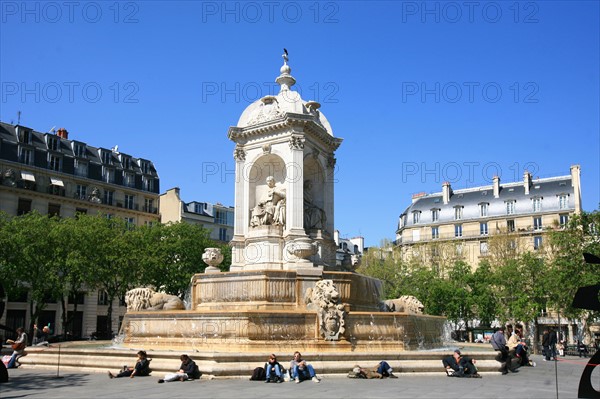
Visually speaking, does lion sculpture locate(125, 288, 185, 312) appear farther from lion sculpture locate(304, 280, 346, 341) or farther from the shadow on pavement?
lion sculpture locate(304, 280, 346, 341)

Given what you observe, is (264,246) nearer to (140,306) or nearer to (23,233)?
(140,306)

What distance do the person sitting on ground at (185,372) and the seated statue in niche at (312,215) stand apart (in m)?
10.7

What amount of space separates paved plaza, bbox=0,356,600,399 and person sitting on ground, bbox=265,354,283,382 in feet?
1.39

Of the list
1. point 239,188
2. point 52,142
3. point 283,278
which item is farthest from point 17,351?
point 52,142

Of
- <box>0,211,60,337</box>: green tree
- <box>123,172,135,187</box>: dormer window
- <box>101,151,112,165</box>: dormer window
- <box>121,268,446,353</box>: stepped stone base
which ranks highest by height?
<box>101,151,112,165</box>: dormer window

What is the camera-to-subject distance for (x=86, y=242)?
4709cm

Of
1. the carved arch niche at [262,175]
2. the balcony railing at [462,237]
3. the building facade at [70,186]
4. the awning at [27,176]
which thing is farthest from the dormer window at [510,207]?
the carved arch niche at [262,175]

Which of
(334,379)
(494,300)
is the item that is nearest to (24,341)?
(334,379)

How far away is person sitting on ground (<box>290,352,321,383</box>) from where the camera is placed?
14.8 meters

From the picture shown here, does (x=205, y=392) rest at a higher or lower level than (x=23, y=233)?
lower

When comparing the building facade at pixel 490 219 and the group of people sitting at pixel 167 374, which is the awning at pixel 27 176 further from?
the group of people sitting at pixel 167 374

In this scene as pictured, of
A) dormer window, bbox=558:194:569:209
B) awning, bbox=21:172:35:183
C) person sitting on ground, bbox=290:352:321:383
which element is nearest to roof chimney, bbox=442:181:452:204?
dormer window, bbox=558:194:569:209

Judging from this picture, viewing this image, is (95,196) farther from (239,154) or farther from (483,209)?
(483,209)

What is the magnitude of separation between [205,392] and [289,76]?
56.3 ft
